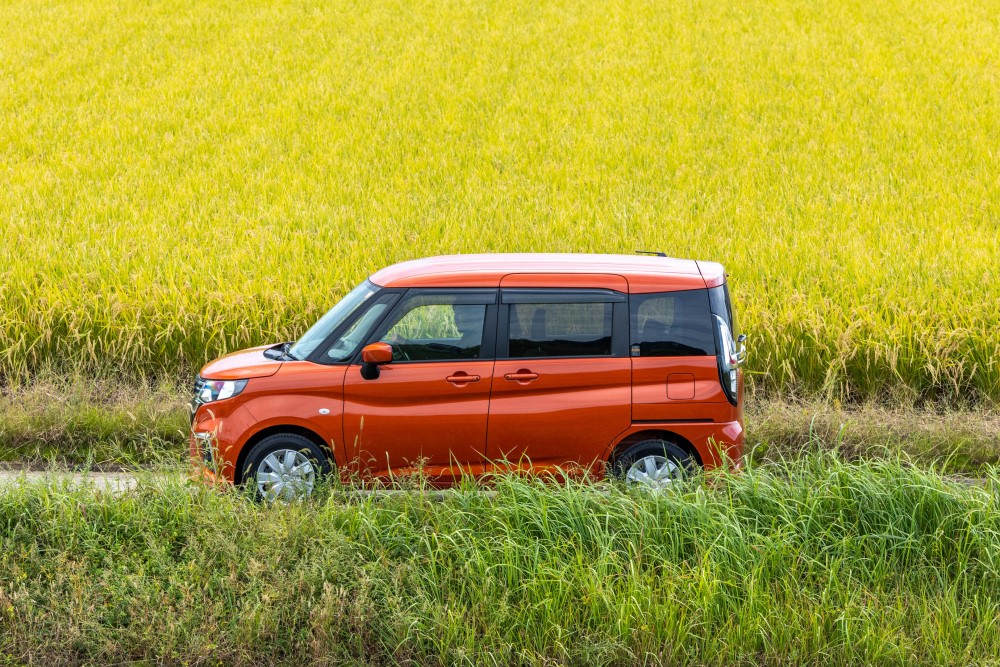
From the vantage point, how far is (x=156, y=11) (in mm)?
27641

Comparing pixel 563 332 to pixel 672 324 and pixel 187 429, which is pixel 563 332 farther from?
pixel 187 429

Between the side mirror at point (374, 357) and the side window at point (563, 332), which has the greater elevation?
the side window at point (563, 332)

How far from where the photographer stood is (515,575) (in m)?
4.91

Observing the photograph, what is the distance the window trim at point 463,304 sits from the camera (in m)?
6.95

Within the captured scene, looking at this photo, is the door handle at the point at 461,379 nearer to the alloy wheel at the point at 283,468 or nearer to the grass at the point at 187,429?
the alloy wheel at the point at 283,468

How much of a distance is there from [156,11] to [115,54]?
438 centimetres

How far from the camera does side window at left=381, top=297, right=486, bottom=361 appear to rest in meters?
6.97

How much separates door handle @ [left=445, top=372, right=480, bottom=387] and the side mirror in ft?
1.47

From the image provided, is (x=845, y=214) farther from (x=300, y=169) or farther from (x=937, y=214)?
(x=300, y=169)

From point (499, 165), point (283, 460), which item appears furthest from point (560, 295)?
point (499, 165)

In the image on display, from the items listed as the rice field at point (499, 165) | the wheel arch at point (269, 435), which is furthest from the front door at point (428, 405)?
the rice field at point (499, 165)

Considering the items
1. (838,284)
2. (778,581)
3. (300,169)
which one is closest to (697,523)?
(778,581)

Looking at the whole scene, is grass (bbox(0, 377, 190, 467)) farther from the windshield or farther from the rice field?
the windshield

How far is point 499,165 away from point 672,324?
10503 mm
